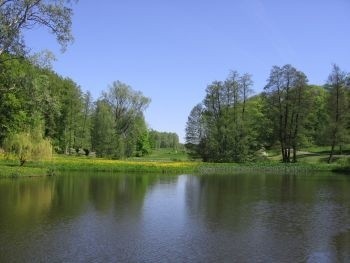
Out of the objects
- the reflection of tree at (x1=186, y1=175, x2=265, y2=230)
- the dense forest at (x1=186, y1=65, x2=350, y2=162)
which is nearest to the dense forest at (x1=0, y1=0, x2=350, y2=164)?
the dense forest at (x1=186, y1=65, x2=350, y2=162)

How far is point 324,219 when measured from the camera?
898 inches

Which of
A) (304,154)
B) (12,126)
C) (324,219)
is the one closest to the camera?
(324,219)

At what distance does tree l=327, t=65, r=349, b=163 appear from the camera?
64312 mm

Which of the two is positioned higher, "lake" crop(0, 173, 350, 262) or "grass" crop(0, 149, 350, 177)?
"grass" crop(0, 149, 350, 177)

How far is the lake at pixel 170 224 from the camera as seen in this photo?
15.6m

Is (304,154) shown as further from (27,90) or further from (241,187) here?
(27,90)

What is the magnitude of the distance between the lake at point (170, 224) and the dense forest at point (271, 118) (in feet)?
102

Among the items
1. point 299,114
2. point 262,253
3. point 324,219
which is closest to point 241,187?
point 324,219

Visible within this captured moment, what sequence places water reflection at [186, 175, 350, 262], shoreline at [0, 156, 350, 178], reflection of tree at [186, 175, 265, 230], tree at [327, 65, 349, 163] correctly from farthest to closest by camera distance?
tree at [327, 65, 349, 163] < shoreline at [0, 156, 350, 178] < reflection of tree at [186, 175, 265, 230] < water reflection at [186, 175, 350, 262]

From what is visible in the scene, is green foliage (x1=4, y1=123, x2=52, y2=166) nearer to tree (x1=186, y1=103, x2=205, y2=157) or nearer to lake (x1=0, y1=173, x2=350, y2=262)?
lake (x1=0, y1=173, x2=350, y2=262)

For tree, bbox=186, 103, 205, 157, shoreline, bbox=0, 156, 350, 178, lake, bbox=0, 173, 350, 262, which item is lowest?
lake, bbox=0, 173, 350, 262

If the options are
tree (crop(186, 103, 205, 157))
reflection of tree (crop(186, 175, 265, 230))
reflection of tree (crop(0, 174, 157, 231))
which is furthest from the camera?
tree (crop(186, 103, 205, 157))

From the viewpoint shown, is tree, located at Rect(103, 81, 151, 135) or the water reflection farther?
tree, located at Rect(103, 81, 151, 135)

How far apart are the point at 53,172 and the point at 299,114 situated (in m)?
38.5
